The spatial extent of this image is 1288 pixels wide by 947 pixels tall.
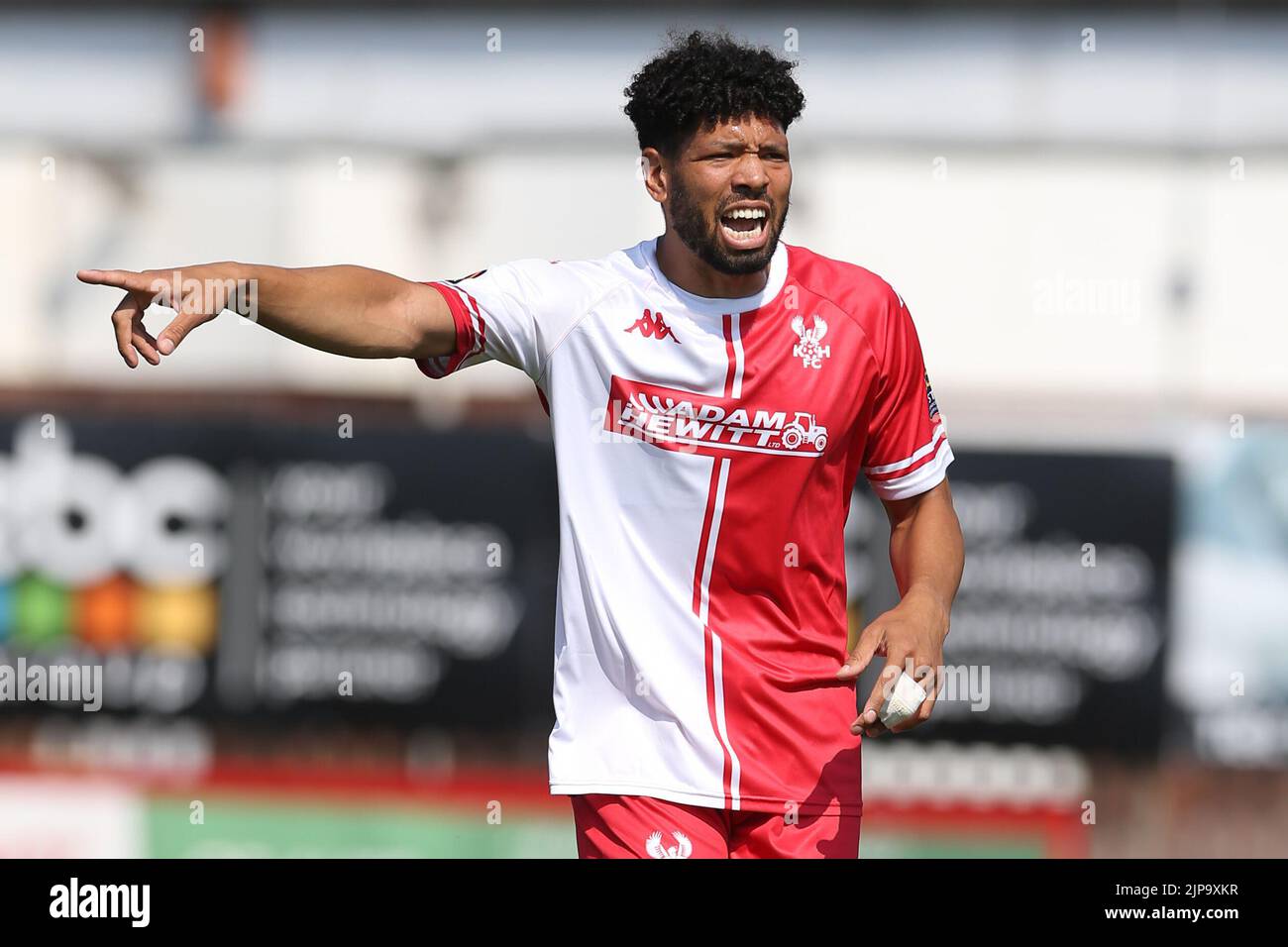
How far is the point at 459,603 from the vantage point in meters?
9.44

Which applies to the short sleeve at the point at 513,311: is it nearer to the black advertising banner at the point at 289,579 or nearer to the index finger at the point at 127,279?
the index finger at the point at 127,279

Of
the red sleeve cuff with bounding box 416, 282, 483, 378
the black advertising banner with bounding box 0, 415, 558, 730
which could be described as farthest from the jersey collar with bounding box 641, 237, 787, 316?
the black advertising banner with bounding box 0, 415, 558, 730

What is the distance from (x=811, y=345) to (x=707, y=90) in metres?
0.64

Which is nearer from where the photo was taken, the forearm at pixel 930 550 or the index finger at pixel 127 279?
the index finger at pixel 127 279

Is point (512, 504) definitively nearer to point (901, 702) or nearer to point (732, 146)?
point (732, 146)

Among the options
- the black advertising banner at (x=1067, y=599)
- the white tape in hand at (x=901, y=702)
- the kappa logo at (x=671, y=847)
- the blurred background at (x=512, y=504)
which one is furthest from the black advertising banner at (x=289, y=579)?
the white tape in hand at (x=901, y=702)

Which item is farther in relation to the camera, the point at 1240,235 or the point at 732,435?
the point at 1240,235

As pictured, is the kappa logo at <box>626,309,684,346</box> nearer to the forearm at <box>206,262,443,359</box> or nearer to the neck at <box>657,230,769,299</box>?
the neck at <box>657,230,769,299</box>

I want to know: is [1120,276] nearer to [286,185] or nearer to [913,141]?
[913,141]

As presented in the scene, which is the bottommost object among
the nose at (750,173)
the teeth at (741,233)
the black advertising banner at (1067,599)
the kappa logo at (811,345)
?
the black advertising banner at (1067,599)

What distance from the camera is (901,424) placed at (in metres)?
4.31

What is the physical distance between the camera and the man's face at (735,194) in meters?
4.12
